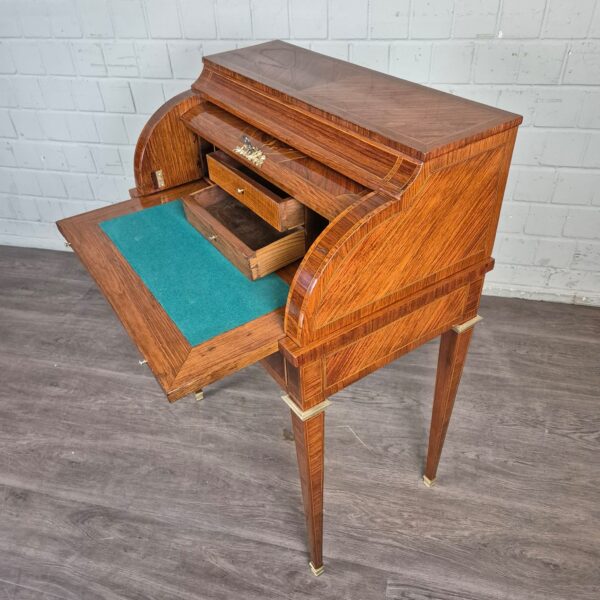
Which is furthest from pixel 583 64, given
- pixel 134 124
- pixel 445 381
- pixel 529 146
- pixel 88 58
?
pixel 88 58

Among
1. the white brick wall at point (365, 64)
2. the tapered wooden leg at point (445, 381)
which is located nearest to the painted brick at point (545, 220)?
the white brick wall at point (365, 64)

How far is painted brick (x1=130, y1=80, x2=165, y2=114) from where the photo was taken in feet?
8.70

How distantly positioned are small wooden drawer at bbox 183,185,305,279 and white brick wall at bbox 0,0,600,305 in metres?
1.08

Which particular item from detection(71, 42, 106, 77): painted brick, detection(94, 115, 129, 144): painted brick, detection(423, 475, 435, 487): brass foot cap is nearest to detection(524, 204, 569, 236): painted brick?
detection(423, 475, 435, 487): brass foot cap

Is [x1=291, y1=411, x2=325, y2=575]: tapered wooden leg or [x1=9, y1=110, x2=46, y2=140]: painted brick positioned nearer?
[x1=291, y1=411, x2=325, y2=575]: tapered wooden leg

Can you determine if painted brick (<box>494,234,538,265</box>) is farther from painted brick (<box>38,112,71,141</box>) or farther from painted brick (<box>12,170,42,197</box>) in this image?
painted brick (<box>12,170,42,197</box>)

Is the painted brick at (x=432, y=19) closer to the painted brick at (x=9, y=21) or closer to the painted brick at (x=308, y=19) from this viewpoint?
the painted brick at (x=308, y=19)

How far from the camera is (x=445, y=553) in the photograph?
1803 millimetres

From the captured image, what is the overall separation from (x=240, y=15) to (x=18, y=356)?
1854mm

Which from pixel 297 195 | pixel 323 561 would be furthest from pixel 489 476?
pixel 297 195

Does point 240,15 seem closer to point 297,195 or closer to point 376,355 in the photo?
point 297,195

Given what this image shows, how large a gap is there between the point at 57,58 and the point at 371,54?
1.52 metres

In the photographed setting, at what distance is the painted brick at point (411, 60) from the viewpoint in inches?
89.6

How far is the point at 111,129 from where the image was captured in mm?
2861
